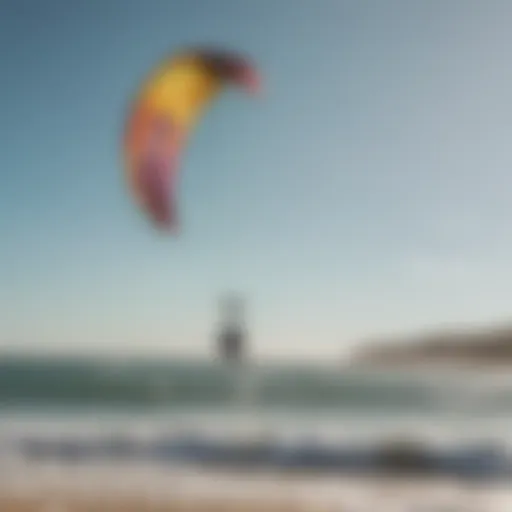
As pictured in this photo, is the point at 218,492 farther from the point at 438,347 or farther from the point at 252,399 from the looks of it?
the point at 438,347

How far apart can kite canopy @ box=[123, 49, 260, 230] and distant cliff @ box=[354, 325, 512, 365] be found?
49 centimetres

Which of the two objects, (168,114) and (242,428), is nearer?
(168,114)

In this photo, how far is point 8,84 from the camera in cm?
177

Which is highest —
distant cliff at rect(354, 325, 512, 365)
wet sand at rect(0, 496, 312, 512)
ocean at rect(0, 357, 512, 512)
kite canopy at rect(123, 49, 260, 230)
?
kite canopy at rect(123, 49, 260, 230)

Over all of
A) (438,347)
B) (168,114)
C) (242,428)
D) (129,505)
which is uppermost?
(168,114)

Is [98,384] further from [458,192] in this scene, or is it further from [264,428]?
[458,192]

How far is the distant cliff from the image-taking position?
1.71 m

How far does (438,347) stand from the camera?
1714 millimetres

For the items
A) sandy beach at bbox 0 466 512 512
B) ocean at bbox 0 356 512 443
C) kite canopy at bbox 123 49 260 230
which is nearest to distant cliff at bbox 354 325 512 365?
ocean at bbox 0 356 512 443

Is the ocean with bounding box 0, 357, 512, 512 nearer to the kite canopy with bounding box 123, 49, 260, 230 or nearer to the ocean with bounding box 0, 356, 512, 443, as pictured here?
the ocean with bounding box 0, 356, 512, 443

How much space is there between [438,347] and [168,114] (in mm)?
721

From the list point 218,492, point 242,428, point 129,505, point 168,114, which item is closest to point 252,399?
point 242,428

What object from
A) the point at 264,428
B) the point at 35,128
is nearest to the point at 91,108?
the point at 35,128

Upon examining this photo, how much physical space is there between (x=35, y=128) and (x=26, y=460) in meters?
0.70
